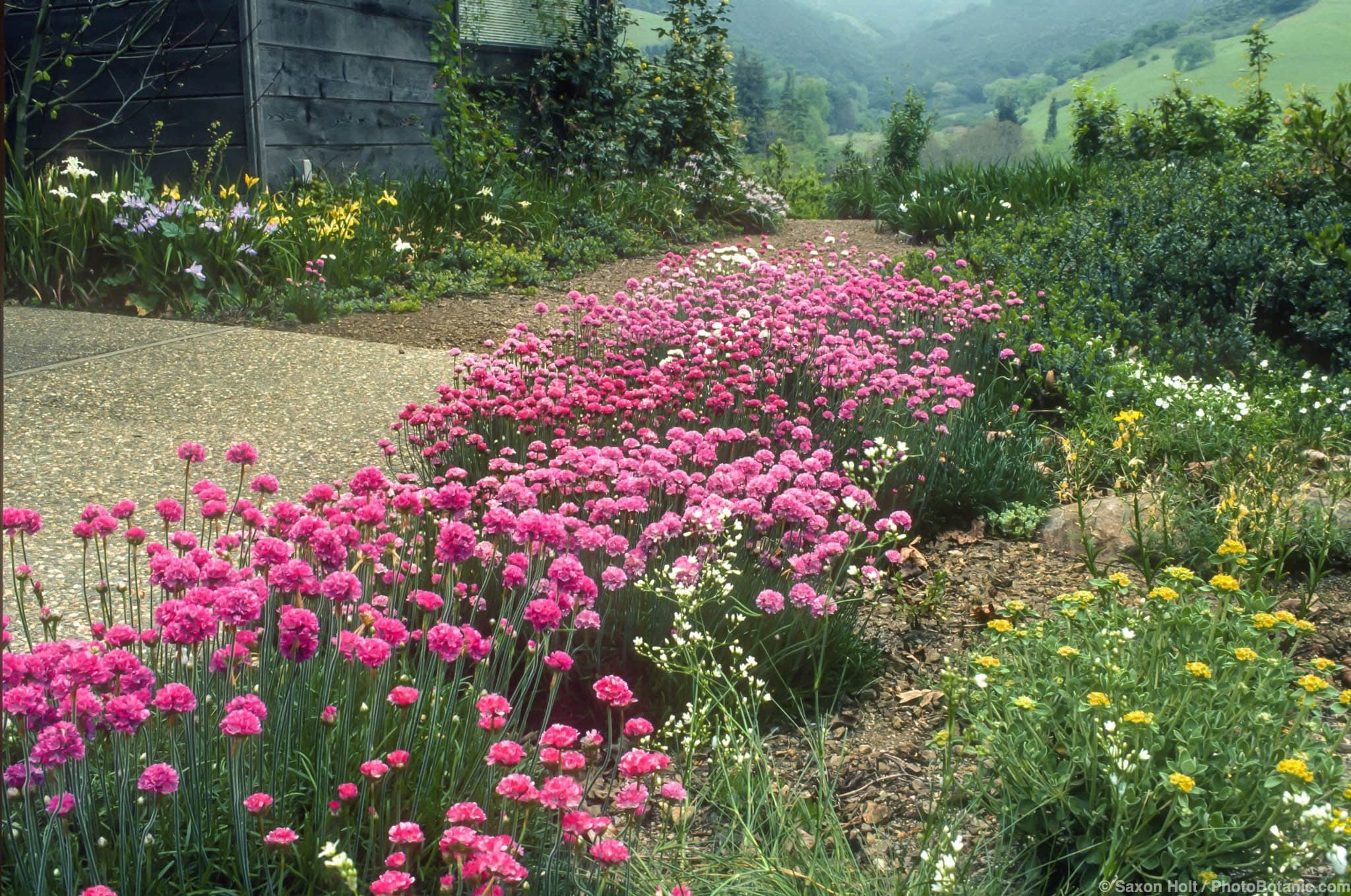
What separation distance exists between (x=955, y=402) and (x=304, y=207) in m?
6.25

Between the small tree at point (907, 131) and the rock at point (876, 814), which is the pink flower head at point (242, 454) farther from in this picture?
the small tree at point (907, 131)

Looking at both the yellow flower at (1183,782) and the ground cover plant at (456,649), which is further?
the yellow flower at (1183,782)

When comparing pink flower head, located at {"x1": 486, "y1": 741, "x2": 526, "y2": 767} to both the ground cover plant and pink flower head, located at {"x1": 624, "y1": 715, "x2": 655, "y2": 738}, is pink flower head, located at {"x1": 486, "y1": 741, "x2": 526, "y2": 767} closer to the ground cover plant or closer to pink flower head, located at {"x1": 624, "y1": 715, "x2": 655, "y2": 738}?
the ground cover plant

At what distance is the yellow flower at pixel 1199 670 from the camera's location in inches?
81.3

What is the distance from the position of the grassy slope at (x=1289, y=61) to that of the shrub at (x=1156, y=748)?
5409 cm

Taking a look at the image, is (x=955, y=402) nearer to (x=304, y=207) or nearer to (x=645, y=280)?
(x=645, y=280)

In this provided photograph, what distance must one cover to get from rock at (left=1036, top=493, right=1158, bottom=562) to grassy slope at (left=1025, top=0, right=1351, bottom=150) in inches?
2057

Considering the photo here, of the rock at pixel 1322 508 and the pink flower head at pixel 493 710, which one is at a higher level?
the pink flower head at pixel 493 710

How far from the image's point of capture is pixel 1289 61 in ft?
208

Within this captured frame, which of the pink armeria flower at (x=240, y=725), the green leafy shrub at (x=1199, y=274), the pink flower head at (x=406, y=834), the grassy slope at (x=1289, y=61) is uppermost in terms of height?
the grassy slope at (x=1289, y=61)

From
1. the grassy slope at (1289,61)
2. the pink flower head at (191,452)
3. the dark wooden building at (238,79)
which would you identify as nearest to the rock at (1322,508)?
the pink flower head at (191,452)

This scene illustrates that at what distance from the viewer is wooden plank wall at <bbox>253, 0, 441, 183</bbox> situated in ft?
31.1

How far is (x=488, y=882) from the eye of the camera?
4.96 feet

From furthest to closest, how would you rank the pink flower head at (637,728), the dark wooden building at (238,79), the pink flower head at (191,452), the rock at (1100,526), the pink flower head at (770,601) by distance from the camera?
the dark wooden building at (238,79) < the rock at (1100,526) < the pink flower head at (770,601) < the pink flower head at (191,452) < the pink flower head at (637,728)
